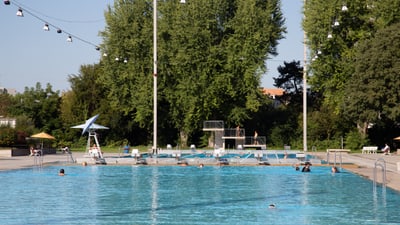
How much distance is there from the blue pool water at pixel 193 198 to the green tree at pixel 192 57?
27055mm

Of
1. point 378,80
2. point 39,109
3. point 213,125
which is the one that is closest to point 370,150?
point 378,80

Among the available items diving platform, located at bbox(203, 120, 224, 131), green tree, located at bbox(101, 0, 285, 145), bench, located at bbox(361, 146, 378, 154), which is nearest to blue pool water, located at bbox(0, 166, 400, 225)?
bench, located at bbox(361, 146, 378, 154)

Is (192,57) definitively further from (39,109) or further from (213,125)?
(39,109)

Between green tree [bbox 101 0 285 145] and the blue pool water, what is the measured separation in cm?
2706

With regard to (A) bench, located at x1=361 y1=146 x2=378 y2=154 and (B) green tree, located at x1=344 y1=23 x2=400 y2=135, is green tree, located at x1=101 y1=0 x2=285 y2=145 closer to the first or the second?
(B) green tree, located at x1=344 y1=23 x2=400 y2=135

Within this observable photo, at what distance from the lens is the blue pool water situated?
17.5 metres

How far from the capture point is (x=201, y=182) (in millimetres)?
28281

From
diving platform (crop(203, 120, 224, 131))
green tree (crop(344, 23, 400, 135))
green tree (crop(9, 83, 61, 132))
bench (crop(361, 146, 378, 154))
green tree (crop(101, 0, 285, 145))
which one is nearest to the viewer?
green tree (crop(344, 23, 400, 135))

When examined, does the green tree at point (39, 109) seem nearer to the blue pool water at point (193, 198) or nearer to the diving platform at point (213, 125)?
the diving platform at point (213, 125)

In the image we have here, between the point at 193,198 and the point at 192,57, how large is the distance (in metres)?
38.9

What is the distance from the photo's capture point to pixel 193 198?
22.2 meters

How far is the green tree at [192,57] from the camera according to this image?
197 feet

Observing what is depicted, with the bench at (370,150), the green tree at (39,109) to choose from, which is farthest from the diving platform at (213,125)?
the green tree at (39,109)

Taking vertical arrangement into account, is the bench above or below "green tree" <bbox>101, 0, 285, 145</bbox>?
below
